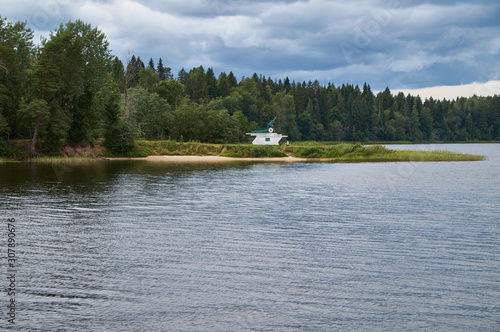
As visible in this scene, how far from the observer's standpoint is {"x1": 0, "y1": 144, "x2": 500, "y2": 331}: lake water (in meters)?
11.3

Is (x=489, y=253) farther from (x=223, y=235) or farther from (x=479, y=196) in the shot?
(x=479, y=196)

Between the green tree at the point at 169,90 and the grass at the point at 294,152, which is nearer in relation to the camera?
the grass at the point at 294,152

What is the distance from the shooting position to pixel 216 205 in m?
28.8

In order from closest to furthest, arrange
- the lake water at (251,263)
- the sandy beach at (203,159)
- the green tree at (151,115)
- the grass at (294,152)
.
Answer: the lake water at (251,263)
the sandy beach at (203,159)
the grass at (294,152)
the green tree at (151,115)

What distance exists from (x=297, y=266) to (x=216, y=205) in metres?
13.8

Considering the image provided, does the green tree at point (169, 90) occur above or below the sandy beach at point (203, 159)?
above

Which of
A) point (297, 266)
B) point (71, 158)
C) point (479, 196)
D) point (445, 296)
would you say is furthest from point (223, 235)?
point (71, 158)

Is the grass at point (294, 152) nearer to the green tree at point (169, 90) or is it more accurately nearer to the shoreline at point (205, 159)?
the shoreline at point (205, 159)

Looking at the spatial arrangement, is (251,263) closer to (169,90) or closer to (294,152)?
(294,152)

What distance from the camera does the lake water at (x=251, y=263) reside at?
37.2ft

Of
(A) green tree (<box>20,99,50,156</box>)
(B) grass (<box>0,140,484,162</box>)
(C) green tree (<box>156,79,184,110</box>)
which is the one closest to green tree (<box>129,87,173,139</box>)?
(B) grass (<box>0,140,484,162</box>)

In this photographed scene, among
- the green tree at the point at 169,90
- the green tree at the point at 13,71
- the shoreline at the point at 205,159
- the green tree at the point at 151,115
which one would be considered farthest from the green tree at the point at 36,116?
the green tree at the point at 169,90

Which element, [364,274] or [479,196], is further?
[479,196]

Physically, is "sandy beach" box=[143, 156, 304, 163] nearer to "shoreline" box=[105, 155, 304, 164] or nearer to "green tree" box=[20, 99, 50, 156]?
"shoreline" box=[105, 155, 304, 164]
